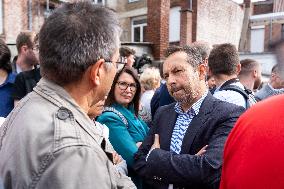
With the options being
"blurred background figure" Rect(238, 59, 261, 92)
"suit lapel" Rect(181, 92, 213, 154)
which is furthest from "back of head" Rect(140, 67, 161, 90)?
"suit lapel" Rect(181, 92, 213, 154)

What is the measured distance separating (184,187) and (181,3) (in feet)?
62.0

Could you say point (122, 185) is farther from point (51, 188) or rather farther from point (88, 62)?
point (88, 62)

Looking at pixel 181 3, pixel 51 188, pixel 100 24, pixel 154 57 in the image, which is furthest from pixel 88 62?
pixel 181 3

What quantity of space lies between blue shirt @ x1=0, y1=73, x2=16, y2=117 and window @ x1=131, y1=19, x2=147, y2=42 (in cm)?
1986

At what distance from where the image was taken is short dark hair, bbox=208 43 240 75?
3477 millimetres

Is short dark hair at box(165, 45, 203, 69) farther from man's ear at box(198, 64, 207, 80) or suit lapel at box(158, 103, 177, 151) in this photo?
suit lapel at box(158, 103, 177, 151)

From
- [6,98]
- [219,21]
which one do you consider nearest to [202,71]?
[6,98]

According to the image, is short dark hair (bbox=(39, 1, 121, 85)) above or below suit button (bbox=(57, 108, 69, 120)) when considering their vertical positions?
above

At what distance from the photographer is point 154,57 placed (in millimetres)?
13562

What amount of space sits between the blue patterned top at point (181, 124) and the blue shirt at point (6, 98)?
1.72 meters

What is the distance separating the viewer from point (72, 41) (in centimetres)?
136

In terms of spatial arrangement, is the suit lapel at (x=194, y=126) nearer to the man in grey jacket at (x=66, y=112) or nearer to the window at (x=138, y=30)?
the man in grey jacket at (x=66, y=112)

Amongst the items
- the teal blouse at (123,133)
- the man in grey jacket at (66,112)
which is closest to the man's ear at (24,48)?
the teal blouse at (123,133)

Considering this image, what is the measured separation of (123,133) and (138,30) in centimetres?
2076
